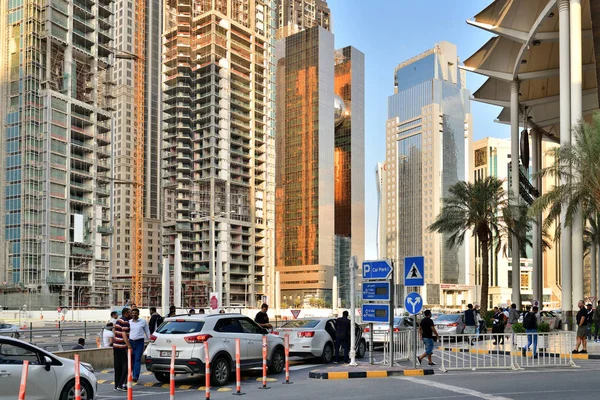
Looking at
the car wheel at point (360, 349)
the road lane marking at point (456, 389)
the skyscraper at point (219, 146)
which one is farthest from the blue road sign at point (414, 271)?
the skyscraper at point (219, 146)

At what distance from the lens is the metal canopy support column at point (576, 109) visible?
34000mm

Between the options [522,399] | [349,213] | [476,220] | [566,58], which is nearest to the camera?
[522,399]

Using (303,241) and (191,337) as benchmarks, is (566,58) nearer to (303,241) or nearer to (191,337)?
(191,337)

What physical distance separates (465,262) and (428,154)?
30.4 meters

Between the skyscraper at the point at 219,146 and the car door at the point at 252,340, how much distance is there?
359ft

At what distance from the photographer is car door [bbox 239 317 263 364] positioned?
17.6 m

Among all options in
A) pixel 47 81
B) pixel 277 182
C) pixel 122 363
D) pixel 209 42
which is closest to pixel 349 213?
pixel 277 182

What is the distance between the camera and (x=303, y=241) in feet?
554

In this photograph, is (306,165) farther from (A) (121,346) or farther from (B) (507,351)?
(A) (121,346)

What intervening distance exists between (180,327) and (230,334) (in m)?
1.19

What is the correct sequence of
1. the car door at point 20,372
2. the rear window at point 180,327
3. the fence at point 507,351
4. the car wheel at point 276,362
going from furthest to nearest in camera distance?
the fence at point 507,351, the car wheel at point 276,362, the rear window at point 180,327, the car door at point 20,372

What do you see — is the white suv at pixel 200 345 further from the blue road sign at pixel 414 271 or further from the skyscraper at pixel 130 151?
the skyscraper at pixel 130 151

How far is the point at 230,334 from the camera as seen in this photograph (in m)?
17.0

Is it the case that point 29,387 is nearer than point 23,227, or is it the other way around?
point 29,387
